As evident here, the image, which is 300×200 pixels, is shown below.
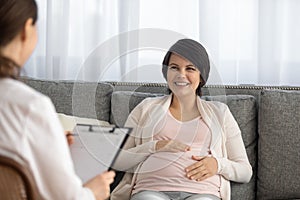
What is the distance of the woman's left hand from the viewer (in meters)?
2.15

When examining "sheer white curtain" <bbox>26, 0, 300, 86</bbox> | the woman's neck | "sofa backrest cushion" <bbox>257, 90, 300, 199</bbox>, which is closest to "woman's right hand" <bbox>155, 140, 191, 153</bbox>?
the woman's neck

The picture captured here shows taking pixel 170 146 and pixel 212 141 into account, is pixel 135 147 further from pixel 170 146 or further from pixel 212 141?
pixel 212 141

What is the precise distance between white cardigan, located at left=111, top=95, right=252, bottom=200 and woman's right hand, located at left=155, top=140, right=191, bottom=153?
2cm

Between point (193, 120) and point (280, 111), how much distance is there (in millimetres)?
408

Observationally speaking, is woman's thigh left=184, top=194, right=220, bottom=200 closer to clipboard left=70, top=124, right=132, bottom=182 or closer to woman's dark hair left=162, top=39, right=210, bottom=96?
woman's dark hair left=162, top=39, right=210, bottom=96

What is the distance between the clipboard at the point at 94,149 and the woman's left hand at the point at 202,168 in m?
0.59

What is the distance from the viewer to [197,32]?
2838 millimetres

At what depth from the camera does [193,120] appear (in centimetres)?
222

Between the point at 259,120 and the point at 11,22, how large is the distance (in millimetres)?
1473

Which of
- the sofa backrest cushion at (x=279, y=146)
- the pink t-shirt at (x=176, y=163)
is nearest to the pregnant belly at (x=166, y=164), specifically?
the pink t-shirt at (x=176, y=163)

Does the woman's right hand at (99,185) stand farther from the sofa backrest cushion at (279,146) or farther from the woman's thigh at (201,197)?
the sofa backrest cushion at (279,146)

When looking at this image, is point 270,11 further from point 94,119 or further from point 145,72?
point 94,119

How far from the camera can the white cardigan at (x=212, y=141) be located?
86.1 inches

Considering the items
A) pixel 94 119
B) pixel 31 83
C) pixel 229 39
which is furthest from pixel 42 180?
pixel 229 39
